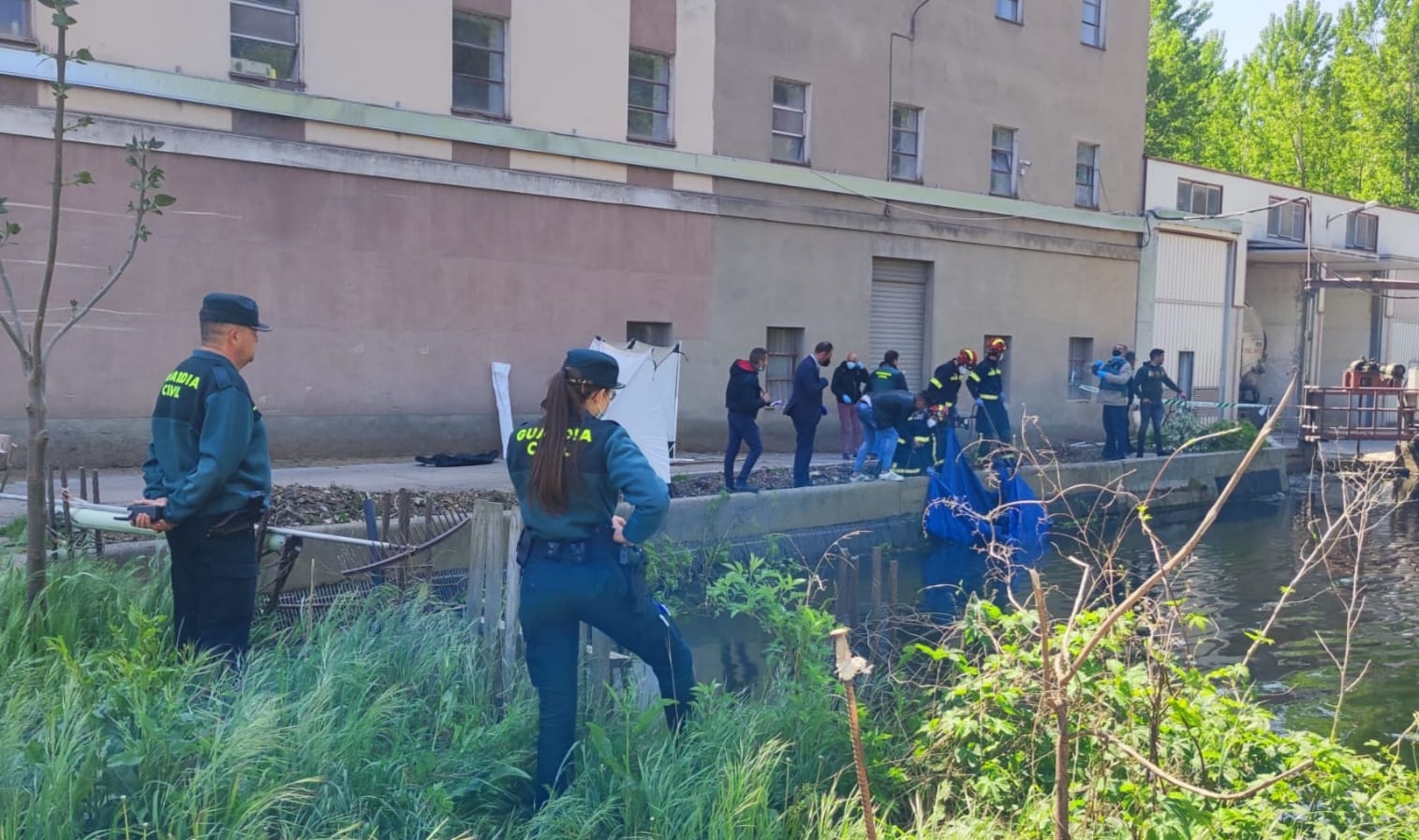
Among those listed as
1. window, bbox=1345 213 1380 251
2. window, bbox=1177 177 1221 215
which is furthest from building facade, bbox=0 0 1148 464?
window, bbox=1345 213 1380 251

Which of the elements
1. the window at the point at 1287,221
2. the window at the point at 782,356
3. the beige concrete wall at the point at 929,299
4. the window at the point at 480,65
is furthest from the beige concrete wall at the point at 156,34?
the window at the point at 1287,221

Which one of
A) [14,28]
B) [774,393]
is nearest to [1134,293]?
[774,393]

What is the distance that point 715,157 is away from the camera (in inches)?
750

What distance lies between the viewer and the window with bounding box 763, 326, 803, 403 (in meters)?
20.3

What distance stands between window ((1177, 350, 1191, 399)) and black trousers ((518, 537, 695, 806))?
24618 millimetres

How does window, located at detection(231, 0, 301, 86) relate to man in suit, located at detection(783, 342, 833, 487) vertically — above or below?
above

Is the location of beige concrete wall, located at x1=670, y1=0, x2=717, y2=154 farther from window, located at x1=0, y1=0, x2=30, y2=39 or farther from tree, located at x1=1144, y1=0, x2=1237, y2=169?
tree, located at x1=1144, y1=0, x2=1237, y2=169

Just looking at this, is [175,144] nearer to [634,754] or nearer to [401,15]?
[401,15]

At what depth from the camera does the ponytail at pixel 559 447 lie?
4.81 meters

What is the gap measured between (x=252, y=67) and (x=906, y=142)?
11545 millimetres

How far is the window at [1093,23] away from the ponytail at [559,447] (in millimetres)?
23413

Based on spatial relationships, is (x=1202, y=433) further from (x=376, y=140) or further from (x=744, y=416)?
(x=376, y=140)

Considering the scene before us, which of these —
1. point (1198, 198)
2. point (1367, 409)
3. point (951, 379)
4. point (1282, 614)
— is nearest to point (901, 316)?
point (951, 379)

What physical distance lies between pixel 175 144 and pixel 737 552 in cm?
766
